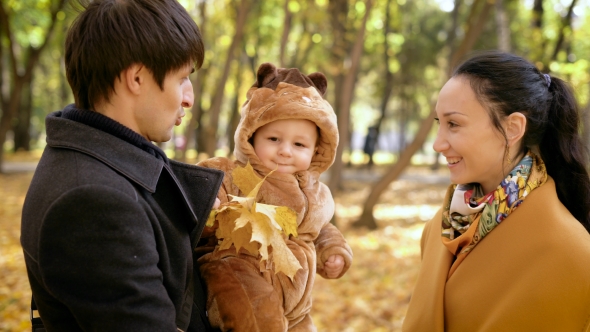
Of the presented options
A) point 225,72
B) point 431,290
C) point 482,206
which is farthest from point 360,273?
point 482,206

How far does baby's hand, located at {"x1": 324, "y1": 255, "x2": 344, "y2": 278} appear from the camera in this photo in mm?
2342

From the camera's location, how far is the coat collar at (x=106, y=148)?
4.87 ft

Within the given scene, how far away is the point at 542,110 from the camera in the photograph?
7.87 feet

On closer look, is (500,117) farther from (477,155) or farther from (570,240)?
(570,240)

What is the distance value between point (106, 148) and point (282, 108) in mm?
862

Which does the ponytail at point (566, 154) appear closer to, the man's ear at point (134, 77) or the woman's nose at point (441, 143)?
the woman's nose at point (441, 143)

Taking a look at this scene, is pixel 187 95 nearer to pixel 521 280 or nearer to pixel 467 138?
pixel 467 138

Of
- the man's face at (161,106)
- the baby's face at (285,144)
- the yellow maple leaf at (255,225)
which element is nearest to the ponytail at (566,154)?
the baby's face at (285,144)

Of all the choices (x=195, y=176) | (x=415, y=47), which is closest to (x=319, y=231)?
(x=195, y=176)

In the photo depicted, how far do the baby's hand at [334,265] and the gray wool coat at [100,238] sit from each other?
2.85 ft

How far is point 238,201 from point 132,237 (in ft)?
1.80

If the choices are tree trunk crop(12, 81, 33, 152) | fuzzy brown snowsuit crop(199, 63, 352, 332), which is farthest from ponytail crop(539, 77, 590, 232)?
tree trunk crop(12, 81, 33, 152)

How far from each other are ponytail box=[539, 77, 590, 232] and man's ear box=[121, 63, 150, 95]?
188 centimetres

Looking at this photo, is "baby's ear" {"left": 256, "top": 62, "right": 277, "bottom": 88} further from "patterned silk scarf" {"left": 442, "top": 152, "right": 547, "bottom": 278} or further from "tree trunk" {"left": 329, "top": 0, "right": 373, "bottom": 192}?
"tree trunk" {"left": 329, "top": 0, "right": 373, "bottom": 192}
